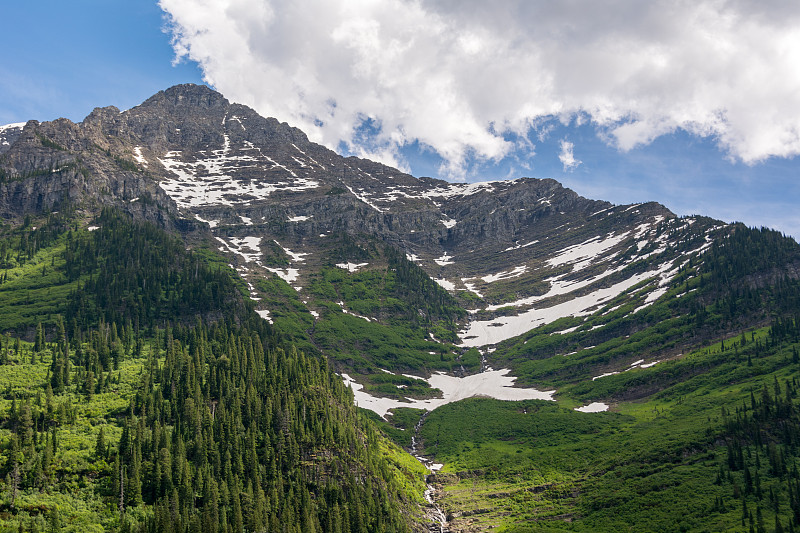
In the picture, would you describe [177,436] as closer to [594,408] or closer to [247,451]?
[247,451]

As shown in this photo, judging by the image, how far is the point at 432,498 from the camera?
13788 centimetres

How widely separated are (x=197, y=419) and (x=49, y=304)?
298 ft

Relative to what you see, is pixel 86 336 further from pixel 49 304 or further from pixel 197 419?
pixel 197 419

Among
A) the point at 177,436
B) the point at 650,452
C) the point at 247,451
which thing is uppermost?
the point at 177,436

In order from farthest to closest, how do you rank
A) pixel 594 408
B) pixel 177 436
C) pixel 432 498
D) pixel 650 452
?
pixel 594 408, pixel 432 498, pixel 650 452, pixel 177 436

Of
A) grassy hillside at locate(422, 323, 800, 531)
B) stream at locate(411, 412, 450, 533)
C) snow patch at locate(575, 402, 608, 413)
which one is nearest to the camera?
grassy hillside at locate(422, 323, 800, 531)

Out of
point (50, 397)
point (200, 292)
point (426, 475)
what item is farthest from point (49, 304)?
point (426, 475)

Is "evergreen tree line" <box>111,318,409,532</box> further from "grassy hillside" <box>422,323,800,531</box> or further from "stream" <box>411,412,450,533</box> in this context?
"grassy hillside" <box>422,323,800,531</box>

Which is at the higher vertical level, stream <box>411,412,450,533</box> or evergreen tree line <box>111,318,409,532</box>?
evergreen tree line <box>111,318,409,532</box>

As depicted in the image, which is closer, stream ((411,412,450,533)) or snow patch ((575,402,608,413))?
stream ((411,412,450,533))

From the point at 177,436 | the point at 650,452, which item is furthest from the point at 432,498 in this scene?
the point at 177,436

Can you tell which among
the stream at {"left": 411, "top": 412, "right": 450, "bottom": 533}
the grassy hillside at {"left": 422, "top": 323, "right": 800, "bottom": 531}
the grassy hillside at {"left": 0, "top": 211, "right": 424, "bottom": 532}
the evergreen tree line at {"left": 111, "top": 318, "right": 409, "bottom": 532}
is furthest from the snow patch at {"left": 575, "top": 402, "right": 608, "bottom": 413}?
the evergreen tree line at {"left": 111, "top": 318, "right": 409, "bottom": 532}

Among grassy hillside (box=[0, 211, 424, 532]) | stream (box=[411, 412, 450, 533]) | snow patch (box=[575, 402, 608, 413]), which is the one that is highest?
grassy hillside (box=[0, 211, 424, 532])

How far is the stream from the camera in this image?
12259 cm
